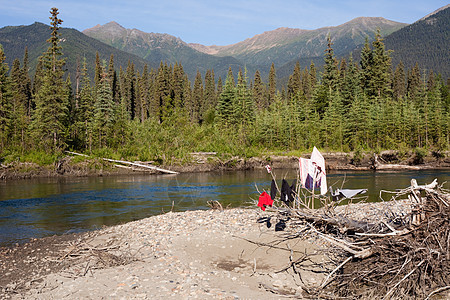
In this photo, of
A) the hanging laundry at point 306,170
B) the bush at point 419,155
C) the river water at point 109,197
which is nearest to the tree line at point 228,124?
the bush at point 419,155

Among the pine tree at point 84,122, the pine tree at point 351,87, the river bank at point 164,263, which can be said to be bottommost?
the river bank at point 164,263

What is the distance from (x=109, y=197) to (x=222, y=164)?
1472cm

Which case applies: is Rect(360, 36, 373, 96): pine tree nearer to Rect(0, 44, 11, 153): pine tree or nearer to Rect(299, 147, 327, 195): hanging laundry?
Rect(0, 44, 11, 153): pine tree

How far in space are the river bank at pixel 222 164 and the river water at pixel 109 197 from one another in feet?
6.30

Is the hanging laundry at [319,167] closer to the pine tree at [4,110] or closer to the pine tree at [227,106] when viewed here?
the pine tree at [4,110]

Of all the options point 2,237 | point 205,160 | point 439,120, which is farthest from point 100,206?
point 439,120

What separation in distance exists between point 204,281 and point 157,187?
599 inches

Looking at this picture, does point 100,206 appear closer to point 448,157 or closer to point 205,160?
point 205,160

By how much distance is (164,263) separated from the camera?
857cm

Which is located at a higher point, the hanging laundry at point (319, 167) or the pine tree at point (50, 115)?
the pine tree at point (50, 115)

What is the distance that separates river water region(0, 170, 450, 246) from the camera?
Result: 13.5 m

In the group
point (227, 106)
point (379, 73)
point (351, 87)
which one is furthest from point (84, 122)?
point (379, 73)

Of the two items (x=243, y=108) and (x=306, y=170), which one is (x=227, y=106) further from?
(x=306, y=170)

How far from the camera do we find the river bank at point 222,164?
27797mm
